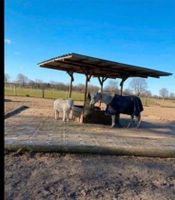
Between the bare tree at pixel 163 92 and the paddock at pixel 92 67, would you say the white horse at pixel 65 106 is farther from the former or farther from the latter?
the bare tree at pixel 163 92

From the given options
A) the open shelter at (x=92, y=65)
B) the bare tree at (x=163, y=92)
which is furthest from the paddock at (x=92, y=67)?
the bare tree at (x=163, y=92)

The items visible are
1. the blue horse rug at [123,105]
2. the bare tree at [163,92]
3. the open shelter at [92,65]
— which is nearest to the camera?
the open shelter at [92,65]

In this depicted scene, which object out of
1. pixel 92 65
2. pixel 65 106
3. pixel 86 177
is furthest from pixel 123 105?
pixel 86 177

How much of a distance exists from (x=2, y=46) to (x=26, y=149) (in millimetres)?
3681

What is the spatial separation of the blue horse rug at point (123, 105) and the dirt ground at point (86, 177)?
13.8 ft

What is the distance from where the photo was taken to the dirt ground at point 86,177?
2.89m

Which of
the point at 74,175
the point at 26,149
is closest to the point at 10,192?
the point at 74,175

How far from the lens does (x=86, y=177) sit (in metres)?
3.42

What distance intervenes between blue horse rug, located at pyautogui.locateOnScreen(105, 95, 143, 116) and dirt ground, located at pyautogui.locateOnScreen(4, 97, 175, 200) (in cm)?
422

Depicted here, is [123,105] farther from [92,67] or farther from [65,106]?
[65,106]

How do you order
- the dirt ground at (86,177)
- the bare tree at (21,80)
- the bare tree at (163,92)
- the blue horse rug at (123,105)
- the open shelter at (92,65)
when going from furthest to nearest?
the bare tree at (163,92), the bare tree at (21,80), the blue horse rug at (123,105), the open shelter at (92,65), the dirt ground at (86,177)

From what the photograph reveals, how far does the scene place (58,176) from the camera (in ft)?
11.0

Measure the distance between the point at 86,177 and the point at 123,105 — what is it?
18.7 feet

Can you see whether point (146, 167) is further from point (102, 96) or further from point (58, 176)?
point (102, 96)
